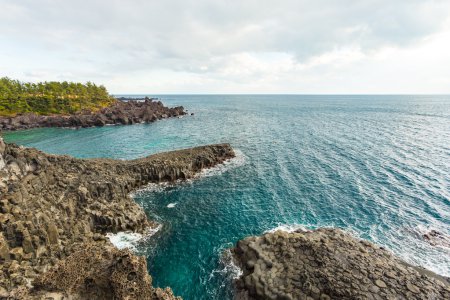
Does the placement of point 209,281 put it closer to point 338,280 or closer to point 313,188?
point 338,280

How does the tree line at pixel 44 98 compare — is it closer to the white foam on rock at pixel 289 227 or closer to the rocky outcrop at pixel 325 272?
the white foam on rock at pixel 289 227

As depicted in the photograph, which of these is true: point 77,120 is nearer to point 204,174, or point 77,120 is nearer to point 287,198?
point 204,174

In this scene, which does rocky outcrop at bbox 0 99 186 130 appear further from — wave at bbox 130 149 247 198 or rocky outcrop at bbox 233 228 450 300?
rocky outcrop at bbox 233 228 450 300

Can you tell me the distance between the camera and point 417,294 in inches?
846

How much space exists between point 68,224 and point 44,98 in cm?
13260

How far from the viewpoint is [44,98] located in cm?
12788

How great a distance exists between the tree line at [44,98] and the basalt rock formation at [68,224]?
111m

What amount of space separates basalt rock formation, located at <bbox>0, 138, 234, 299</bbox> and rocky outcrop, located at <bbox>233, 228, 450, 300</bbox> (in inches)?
405

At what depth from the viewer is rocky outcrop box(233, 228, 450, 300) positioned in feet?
70.4

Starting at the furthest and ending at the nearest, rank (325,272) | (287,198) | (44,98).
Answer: (44,98), (287,198), (325,272)

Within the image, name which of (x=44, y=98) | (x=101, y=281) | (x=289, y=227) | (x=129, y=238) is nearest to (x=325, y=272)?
(x=289, y=227)

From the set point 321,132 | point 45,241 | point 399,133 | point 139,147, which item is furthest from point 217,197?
point 399,133

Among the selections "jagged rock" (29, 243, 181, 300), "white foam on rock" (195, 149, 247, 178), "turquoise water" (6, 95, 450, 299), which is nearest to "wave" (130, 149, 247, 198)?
"white foam on rock" (195, 149, 247, 178)

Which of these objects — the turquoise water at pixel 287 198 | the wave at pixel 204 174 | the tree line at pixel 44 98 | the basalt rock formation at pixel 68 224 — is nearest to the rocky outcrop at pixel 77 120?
the tree line at pixel 44 98
